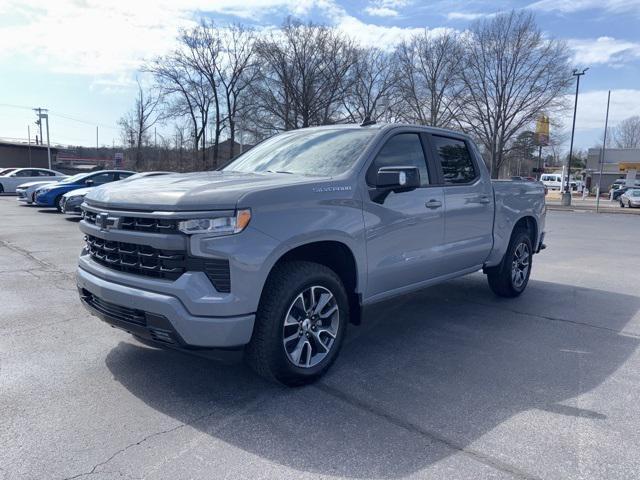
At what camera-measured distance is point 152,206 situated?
3275 millimetres

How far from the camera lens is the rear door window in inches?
202

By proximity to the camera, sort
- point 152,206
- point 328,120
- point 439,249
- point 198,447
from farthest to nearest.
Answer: point 328,120 → point 439,249 → point 152,206 → point 198,447

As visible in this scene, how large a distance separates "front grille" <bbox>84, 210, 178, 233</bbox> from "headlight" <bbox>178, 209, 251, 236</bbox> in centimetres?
7

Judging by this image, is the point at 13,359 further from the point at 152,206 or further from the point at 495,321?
the point at 495,321

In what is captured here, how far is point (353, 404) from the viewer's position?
346cm

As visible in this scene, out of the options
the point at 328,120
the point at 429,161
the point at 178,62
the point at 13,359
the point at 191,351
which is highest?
the point at 178,62

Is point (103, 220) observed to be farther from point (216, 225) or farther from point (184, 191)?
point (216, 225)

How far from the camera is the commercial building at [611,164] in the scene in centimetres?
6112

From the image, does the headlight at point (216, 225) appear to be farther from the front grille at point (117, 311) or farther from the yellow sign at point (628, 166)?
the yellow sign at point (628, 166)

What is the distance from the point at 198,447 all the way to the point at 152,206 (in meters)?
1.49

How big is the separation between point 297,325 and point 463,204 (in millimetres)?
2446

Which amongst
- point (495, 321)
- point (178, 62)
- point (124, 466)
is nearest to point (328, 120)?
point (178, 62)

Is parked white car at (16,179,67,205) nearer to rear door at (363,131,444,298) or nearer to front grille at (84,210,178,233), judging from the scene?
front grille at (84,210,178,233)

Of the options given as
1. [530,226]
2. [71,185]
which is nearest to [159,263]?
[530,226]
